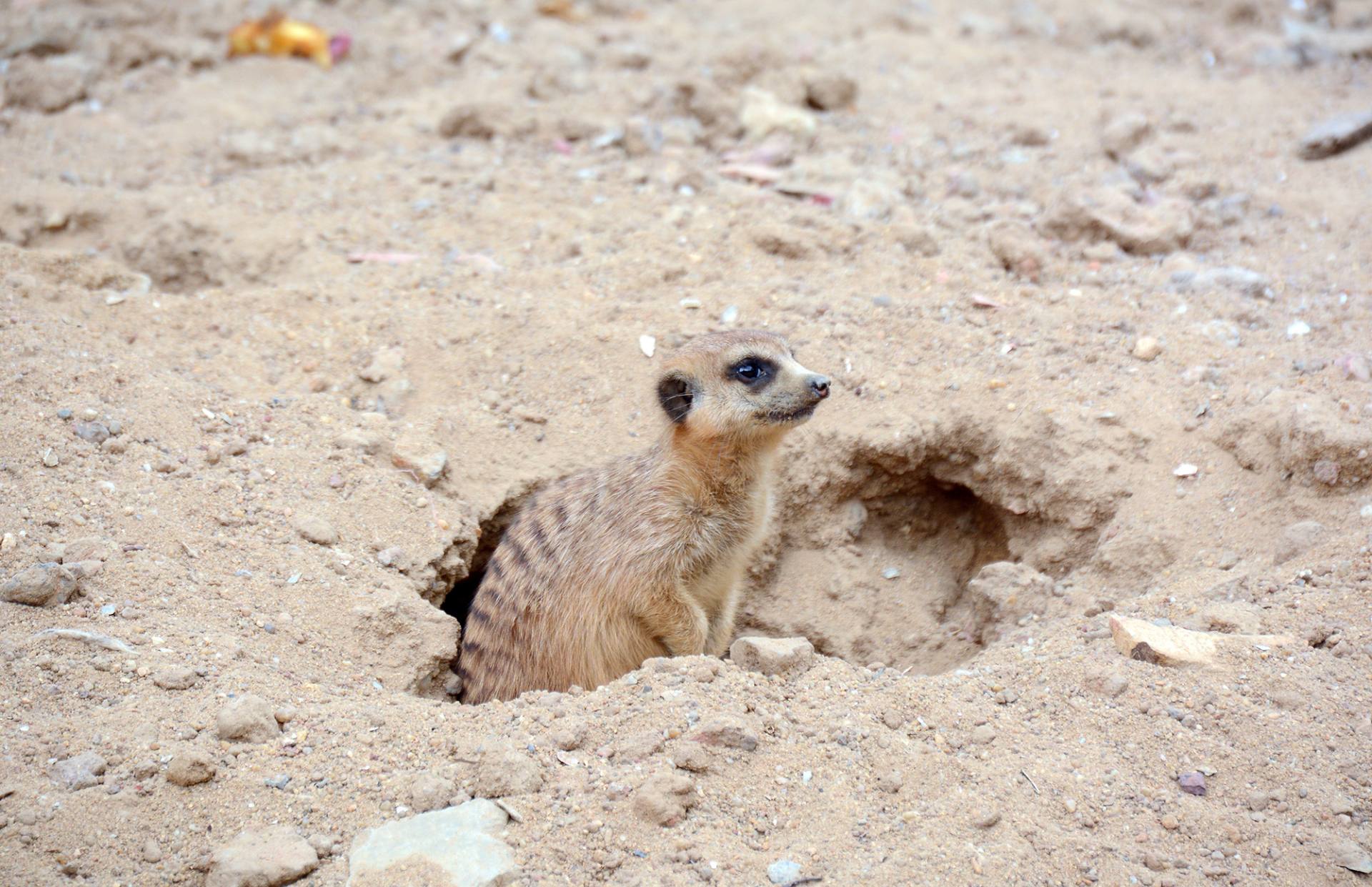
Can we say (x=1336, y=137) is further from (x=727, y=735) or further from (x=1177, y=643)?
(x=727, y=735)

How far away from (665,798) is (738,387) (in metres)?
1.45

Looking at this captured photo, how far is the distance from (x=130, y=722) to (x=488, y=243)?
2718mm

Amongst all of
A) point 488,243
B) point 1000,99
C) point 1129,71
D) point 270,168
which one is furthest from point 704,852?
point 1129,71

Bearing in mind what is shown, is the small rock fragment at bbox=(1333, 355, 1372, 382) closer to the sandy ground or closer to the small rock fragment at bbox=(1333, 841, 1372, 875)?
the sandy ground

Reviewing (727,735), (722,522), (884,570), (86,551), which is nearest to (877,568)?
(884,570)

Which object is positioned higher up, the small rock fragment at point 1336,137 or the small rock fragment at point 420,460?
the small rock fragment at point 1336,137

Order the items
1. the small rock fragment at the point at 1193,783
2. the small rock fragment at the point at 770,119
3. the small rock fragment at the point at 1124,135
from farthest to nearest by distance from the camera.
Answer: the small rock fragment at the point at 770,119, the small rock fragment at the point at 1124,135, the small rock fragment at the point at 1193,783

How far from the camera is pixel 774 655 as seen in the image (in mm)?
3010

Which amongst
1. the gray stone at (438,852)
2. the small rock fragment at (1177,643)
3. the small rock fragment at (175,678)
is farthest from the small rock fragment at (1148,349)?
the small rock fragment at (175,678)

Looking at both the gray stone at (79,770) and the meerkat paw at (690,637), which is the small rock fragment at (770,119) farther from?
the gray stone at (79,770)

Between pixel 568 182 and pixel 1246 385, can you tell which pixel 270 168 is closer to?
pixel 568 182

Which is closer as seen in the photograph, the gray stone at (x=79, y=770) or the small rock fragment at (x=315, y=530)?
the gray stone at (x=79, y=770)

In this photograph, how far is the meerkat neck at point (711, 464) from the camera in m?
3.57

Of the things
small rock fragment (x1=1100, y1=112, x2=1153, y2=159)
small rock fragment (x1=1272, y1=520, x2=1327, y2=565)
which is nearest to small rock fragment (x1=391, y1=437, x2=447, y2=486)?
small rock fragment (x1=1272, y1=520, x2=1327, y2=565)
